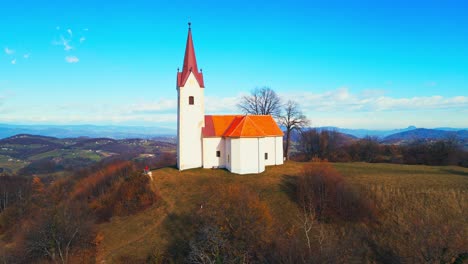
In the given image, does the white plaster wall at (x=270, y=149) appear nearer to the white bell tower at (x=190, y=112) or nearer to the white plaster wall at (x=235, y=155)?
the white plaster wall at (x=235, y=155)

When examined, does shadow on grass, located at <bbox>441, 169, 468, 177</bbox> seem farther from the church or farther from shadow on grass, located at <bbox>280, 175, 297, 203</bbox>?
the church

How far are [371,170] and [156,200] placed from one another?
89.0 ft

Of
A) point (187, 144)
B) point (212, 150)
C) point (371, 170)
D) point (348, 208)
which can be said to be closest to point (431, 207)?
point (348, 208)

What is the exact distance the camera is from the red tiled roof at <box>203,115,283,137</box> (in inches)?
1339

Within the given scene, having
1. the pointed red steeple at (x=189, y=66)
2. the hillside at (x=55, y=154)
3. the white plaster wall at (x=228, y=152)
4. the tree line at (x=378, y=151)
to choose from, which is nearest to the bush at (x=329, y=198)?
the white plaster wall at (x=228, y=152)

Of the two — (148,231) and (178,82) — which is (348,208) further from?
(178,82)

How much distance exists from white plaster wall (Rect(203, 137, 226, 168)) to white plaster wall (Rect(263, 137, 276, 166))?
5.94 metres

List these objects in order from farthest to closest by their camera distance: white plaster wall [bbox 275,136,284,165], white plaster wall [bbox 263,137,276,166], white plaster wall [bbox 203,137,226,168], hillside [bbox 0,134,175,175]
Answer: hillside [bbox 0,134,175,175]
white plaster wall [bbox 275,136,284,165]
white plaster wall [bbox 263,137,276,166]
white plaster wall [bbox 203,137,226,168]

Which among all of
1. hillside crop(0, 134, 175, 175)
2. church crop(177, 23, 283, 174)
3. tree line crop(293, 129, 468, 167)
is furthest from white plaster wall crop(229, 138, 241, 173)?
hillside crop(0, 134, 175, 175)

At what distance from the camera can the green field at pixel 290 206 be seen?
71.8 ft

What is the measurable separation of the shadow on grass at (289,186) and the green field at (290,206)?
10.1 inches

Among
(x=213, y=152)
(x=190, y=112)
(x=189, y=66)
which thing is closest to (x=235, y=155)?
(x=213, y=152)

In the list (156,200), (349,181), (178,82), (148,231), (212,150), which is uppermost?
(178,82)

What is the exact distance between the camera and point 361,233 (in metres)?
22.2
